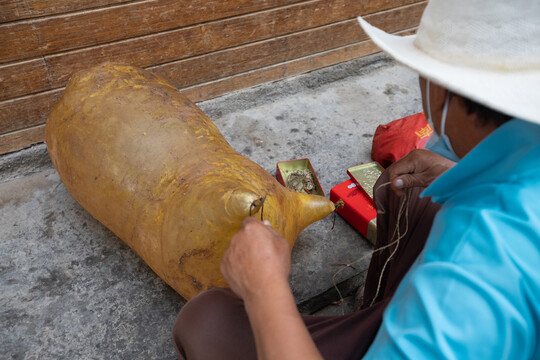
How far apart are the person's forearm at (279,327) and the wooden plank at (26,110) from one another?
1811 mm

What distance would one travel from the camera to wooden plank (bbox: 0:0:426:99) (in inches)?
88.1

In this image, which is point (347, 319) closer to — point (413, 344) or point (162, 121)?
point (413, 344)

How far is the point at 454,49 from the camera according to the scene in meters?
Result: 0.91

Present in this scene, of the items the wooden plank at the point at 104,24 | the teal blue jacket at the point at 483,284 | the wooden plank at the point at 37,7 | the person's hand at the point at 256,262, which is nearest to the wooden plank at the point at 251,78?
the wooden plank at the point at 104,24

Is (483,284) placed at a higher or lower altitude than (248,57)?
higher

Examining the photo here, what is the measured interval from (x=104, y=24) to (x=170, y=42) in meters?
0.35

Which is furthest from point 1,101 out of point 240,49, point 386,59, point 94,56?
point 386,59

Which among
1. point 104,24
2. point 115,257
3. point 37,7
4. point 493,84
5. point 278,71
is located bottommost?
point 115,257

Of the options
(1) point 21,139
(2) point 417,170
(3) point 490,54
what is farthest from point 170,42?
(3) point 490,54

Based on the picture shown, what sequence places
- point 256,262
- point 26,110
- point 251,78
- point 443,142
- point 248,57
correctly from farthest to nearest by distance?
point 251,78 → point 248,57 → point 26,110 → point 443,142 → point 256,262

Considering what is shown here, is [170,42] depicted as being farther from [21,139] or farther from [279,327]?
[279,327]

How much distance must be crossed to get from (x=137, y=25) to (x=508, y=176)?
1.99m

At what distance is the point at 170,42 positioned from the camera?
2.45 metres

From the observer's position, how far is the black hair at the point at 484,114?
87 cm
